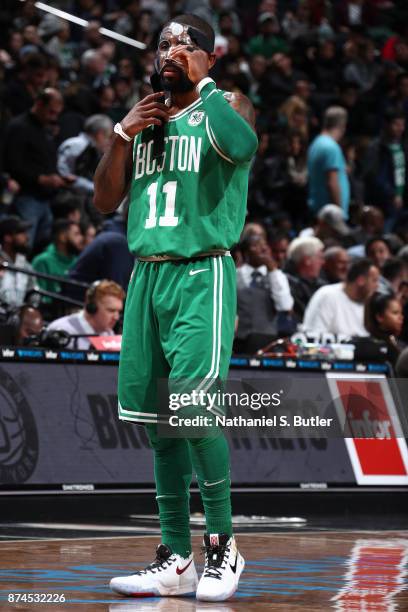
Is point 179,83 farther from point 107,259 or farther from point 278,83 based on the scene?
point 278,83

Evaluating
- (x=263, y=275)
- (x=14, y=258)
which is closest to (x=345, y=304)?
(x=263, y=275)

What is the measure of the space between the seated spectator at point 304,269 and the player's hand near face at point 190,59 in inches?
303

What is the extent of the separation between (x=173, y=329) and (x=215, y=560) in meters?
0.94

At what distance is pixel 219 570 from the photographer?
17.4 ft

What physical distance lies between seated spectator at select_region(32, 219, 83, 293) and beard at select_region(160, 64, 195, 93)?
7.29 meters

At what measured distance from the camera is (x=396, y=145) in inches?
728

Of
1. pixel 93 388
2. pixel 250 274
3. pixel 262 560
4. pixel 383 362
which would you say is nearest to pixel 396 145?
pixel 250 274

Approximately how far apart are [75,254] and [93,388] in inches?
176

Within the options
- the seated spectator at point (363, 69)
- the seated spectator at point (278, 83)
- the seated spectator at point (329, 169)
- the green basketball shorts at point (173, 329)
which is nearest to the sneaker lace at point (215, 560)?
the green basketball shorts at point (173, 329)

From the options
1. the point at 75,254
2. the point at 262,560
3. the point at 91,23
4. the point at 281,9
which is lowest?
the point at 262,560

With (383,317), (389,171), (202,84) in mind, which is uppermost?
(389,171)

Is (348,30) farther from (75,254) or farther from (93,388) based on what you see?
(93,388)

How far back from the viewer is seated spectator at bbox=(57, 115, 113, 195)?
14.4 m

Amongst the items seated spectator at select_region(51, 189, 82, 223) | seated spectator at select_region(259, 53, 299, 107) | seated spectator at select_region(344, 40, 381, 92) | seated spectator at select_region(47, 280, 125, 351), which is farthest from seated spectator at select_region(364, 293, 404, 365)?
seated spectator at select_region(344, 40, 381, 92)
